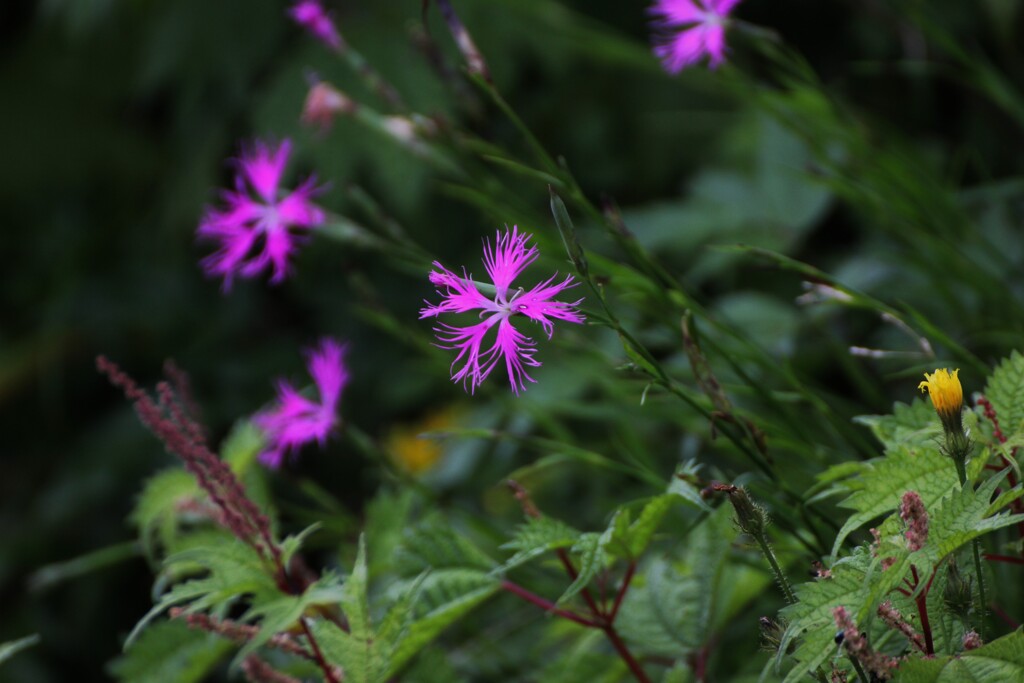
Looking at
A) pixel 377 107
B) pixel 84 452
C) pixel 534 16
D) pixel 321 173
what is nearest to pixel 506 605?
pixel 534 16

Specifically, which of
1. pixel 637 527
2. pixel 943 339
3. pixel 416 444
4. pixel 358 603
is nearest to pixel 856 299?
pixel 943 339

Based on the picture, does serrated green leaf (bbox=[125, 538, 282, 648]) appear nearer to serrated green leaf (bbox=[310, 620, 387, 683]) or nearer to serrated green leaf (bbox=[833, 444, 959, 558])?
serrated green leaf (bbox=[310, 620, 387, 683])

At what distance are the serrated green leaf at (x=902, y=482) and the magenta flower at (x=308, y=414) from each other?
0.29 metres

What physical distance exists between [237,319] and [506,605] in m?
1.11

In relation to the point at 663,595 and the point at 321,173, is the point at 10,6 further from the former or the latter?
the point at 663,595

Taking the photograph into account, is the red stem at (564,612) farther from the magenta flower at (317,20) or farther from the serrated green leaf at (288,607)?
the magenta flower at (317,20)

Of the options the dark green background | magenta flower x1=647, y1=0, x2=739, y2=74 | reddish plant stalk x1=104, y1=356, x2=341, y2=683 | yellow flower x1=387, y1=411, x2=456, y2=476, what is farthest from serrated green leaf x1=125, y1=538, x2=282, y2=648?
yellow flower x1=387, y1=411, x2=456, y2=476

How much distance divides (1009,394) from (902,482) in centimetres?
5

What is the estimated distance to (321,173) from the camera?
1.35 meters

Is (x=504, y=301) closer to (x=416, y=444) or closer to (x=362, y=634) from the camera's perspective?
(x=362, y=634)

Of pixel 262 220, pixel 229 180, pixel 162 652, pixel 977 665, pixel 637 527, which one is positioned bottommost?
pixel 977 665

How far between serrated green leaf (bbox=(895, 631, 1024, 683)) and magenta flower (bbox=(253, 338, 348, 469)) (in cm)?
33

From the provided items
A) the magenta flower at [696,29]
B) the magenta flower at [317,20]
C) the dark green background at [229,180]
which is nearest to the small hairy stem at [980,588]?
the magenta flower at [696,29]

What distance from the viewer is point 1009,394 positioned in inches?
13.3
